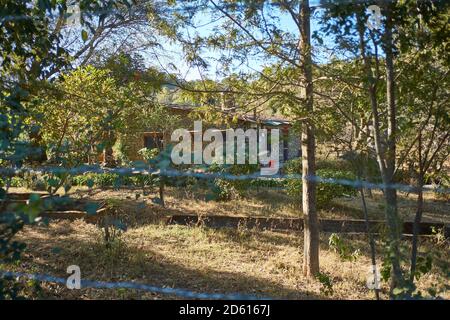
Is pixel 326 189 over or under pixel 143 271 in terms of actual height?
over

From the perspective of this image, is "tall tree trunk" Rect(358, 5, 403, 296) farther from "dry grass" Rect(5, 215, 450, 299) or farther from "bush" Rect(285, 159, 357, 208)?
"bush" Rect(285, 159, 357, 208)

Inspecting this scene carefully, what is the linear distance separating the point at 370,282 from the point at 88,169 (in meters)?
2.62

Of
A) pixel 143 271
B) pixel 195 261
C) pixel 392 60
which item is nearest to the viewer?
pixel 392 60

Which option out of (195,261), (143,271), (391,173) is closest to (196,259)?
(195,261)

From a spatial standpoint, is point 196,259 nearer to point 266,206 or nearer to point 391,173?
point 391,173

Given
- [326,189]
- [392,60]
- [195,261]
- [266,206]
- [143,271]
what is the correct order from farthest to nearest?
1. [266,206]
2. [326,189]
3. [195,261]
4. [143,271]
5. [392,60]

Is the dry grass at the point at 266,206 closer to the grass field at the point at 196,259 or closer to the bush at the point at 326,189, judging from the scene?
the bush at the point at 326,189

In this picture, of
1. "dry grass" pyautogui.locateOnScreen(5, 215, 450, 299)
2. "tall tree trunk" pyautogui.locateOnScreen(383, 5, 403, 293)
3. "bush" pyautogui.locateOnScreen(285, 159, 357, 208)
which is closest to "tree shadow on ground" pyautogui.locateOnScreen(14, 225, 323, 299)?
"dry grass" pyautogui.locateOnScreen(5, 215, 450, 299)

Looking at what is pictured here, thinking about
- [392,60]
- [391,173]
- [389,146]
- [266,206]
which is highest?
[392,60]

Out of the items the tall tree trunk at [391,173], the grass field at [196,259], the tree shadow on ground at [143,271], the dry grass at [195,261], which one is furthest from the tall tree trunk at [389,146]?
the tree shadow on ground at [143,271]

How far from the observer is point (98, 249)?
184 inches
